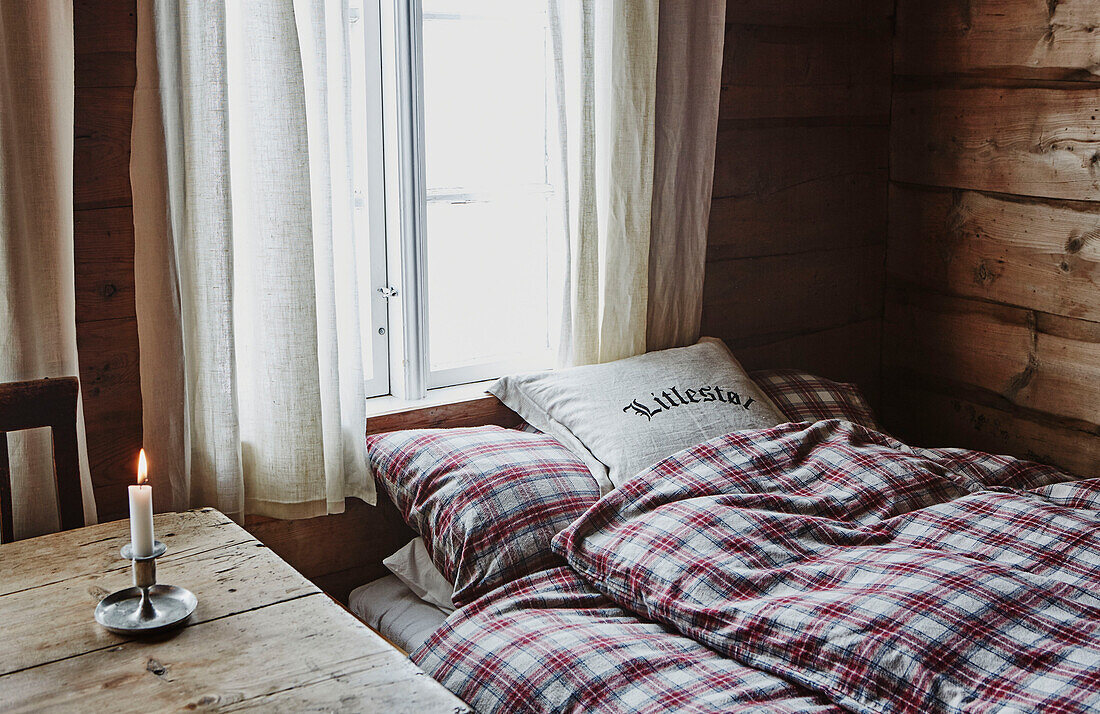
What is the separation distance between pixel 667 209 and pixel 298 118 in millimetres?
916

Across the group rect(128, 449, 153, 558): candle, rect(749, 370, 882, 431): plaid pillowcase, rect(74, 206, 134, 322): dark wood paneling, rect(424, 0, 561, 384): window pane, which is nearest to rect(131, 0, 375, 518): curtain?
rect(74, 206, 134, 322): dark wood paneling

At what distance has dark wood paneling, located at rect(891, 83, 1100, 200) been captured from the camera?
2318 millimetres

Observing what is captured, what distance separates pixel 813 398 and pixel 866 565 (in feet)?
2.92

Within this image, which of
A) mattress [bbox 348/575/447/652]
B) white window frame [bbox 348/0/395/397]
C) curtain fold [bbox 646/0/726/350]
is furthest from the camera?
curtain fold [bbox 646/0/726/350]

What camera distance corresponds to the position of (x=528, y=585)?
1677 mm

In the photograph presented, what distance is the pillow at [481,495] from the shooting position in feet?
5.62

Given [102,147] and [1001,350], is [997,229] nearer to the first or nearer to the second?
[1001,350]

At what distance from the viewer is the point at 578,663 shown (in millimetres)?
1412

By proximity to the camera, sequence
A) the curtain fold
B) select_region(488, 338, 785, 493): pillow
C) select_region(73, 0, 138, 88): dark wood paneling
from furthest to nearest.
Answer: the curtain fold
select_region(488, 338, 785, 493): pillow
select_region(73, 0, 138, 88): dark wood paneling

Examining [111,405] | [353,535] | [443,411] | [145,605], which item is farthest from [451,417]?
[145,605]

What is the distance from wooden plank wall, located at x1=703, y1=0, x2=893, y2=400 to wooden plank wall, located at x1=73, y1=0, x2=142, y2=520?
54.8 inches

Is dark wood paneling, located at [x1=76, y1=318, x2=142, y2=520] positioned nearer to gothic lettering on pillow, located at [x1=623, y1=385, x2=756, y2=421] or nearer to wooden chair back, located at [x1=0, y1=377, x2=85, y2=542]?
wooden chair back, located at [x1=0, y1=377, x2=85, y2=542]

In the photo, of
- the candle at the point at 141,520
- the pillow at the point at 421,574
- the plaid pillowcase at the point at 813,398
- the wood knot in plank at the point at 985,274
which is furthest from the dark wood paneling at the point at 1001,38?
the candle at the point at 141,520

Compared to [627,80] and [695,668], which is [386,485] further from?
[627,80]
